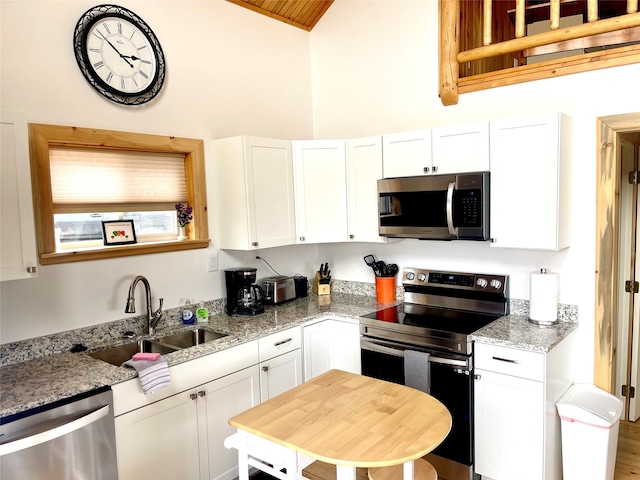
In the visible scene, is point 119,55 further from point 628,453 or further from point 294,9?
point 628,453

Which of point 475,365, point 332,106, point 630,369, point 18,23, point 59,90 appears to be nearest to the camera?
point 18,23

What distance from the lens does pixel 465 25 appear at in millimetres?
3377

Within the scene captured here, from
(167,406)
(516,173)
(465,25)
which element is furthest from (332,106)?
(167,406)

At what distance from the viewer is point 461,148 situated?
2982 millimetres

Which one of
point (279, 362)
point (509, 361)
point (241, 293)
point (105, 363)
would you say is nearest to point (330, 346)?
point (279, 362)

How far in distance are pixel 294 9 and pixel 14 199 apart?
9.12 feet

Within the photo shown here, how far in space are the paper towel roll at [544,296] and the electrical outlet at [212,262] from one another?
6.96 feet

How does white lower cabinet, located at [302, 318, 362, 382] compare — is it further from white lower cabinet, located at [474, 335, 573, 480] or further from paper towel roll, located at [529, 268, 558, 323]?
paper towel roll, located at [529, 268, 558, 323]

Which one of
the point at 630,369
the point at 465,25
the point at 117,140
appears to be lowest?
the point at 630,369

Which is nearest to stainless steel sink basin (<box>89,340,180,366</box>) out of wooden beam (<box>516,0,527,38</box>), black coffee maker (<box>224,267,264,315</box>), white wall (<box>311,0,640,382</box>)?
black coffee maker (<box>224,267,264,315</box>)

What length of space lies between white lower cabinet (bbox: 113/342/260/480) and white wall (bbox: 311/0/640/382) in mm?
1567

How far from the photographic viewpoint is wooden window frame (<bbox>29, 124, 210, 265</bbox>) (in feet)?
8.21

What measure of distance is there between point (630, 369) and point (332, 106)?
3.17 metres

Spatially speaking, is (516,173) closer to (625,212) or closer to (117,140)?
(625,212)
